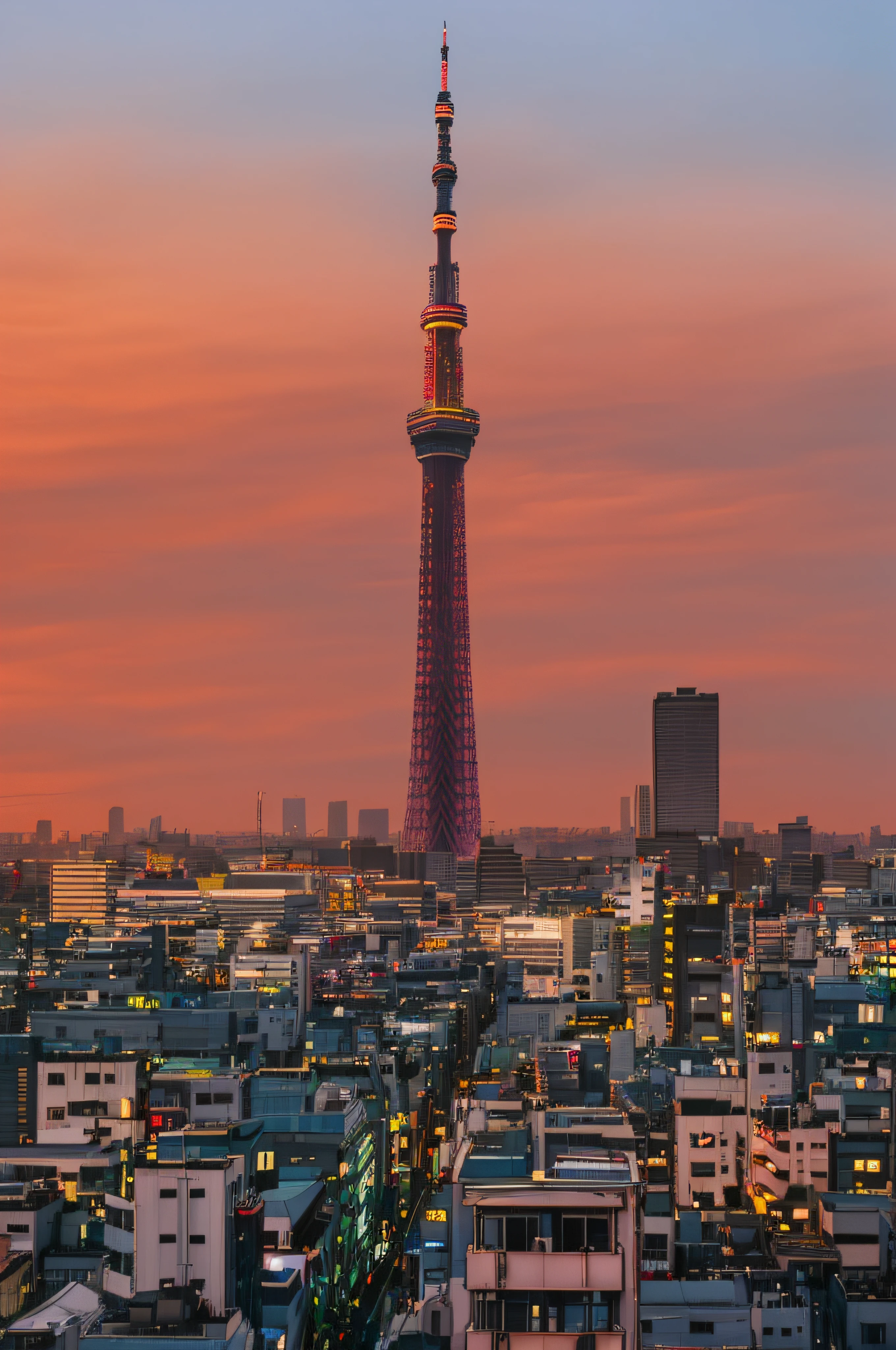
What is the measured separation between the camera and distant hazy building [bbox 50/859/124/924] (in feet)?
375

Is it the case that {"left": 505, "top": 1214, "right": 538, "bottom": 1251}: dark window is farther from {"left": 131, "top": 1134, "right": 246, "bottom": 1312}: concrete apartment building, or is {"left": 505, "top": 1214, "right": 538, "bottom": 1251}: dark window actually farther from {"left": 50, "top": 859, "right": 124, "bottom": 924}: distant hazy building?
{"left": 50, "top": 859, "right": 124, "bottom": 924}: distant hazy building

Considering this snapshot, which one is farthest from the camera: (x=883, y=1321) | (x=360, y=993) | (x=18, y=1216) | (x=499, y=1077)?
(x=360, y=993)

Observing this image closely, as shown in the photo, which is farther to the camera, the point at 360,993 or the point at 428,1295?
the point at 360,993

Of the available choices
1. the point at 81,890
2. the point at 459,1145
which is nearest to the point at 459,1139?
the point at 459,1145

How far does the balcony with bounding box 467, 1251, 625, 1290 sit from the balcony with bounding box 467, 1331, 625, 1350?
31 cm

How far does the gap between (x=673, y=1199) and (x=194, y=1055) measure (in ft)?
50.4

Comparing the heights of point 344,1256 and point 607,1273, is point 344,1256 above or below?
below

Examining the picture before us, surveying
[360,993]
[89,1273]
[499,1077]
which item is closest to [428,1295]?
[89,1273]

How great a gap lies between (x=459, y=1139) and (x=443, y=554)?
9838 cm

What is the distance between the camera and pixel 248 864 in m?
150

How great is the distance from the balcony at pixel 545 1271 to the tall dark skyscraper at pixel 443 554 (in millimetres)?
110821

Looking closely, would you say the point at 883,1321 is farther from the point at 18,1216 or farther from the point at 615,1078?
the point at 615,1078

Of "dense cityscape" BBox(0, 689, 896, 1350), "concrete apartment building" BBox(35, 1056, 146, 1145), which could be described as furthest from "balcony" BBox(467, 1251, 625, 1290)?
"concrete apartment building" BBox(35, 1056, 146, 1145)

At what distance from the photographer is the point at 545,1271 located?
1409cm
